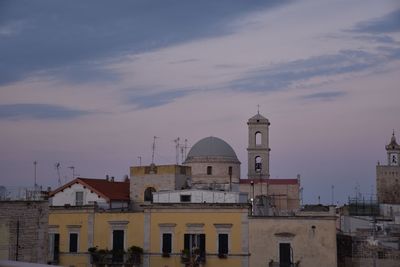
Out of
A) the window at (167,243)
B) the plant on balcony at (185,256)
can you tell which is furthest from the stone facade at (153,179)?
the plant on balcony at (185,256)

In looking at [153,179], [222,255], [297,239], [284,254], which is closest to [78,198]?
[153,179]

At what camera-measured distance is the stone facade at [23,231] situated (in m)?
21.8

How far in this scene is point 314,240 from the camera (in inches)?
1219

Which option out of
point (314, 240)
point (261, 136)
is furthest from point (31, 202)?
point (261, 136)

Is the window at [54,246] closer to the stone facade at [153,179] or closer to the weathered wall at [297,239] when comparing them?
the stone facade at [153,179]

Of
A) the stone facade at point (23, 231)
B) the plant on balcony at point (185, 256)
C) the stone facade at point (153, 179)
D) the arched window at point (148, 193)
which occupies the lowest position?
the plant on balcony at point (185, 256)

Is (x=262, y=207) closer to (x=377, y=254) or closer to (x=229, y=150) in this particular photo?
(x=377, y=254)

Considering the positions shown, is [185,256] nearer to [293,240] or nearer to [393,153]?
[293,240]

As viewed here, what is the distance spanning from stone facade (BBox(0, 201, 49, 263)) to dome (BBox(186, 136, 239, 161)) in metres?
27.2

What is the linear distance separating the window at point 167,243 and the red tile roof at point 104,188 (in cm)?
597

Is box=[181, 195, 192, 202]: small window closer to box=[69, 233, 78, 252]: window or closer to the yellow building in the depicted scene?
the yellow building

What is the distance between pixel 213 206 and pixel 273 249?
366cm

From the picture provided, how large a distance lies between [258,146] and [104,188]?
24.3 m

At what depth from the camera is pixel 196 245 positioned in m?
32.4
